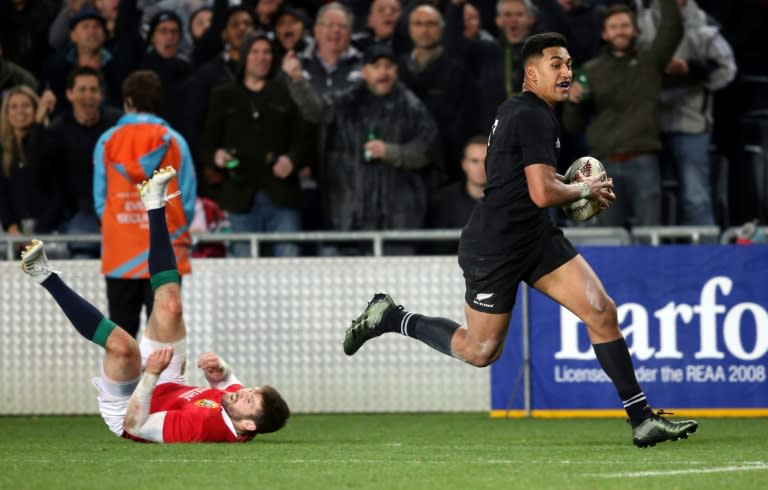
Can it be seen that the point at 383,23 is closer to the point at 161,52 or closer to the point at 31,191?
the point at 161,52

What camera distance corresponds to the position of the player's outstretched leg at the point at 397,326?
9.21 meters

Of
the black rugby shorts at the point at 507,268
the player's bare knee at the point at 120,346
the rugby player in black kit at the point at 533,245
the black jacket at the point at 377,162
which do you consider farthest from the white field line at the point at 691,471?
the black jacket at the point at 377,162

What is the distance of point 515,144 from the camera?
867 centimetres

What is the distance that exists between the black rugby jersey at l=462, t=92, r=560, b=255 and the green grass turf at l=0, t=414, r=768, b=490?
1.21 metres

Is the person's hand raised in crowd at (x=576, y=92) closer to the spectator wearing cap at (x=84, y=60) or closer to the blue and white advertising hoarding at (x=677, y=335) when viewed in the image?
the blue and white advertising hoarding at (x=677, y=335)

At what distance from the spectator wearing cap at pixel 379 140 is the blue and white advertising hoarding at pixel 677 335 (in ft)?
6.26

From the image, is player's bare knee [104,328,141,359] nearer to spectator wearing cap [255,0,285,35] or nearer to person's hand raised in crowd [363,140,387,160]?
person's hand raised in crowd [363,140,387,160]

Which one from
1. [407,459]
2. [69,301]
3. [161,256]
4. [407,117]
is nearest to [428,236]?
[407,117]

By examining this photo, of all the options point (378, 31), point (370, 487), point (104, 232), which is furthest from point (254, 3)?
point (370, 487)

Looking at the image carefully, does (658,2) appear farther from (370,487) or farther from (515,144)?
(370,487)

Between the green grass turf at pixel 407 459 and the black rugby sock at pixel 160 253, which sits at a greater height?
the black rugby sock at pixel 160 253

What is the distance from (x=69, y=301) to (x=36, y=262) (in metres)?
0.32

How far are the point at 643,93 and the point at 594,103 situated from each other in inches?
17.6

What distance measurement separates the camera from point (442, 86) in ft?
45.5
